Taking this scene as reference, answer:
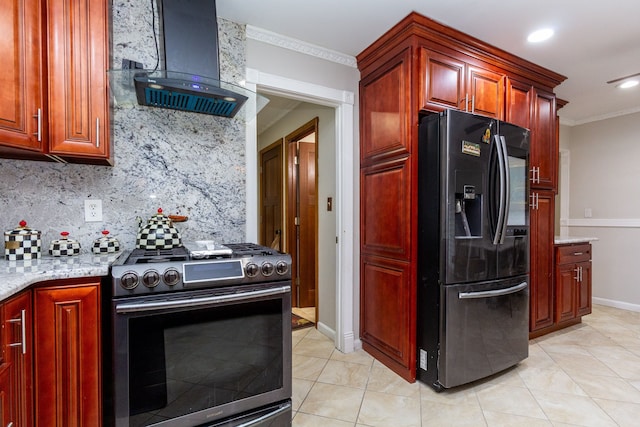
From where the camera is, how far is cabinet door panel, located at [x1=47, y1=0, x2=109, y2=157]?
1455mm

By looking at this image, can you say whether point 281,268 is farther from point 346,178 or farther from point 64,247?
point 346,178

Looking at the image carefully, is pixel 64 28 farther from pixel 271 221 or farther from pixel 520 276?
pixel 271 221

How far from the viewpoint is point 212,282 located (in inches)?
57.1

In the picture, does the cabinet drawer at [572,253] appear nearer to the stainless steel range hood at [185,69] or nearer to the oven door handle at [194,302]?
the oven door handle at [194,302]

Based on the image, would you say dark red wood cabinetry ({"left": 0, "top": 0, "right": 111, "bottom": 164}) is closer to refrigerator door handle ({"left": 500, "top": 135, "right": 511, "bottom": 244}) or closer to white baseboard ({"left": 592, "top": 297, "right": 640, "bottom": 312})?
refrigerator door handle ({"left": 500, "top": 135, "right": 511, "bottom": 244})

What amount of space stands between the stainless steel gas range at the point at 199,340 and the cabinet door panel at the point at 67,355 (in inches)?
3.1

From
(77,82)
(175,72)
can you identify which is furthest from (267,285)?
(77,82)

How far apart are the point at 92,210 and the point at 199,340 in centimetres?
99

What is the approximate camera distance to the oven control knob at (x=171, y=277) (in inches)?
53.7

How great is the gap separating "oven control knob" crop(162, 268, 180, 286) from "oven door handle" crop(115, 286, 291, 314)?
8cm

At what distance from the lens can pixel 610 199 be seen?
158 inches

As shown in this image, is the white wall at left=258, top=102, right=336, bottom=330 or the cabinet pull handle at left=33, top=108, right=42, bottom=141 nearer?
the cabinet pull handle at left=33, top=108, right=42, bottom=141

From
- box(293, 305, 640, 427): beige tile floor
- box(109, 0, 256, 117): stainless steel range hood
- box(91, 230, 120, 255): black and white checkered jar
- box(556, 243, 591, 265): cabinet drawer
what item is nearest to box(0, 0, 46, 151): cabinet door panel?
box(109, 0, 256, 117): stainless steel range hood

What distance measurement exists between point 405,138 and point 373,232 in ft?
2.51
